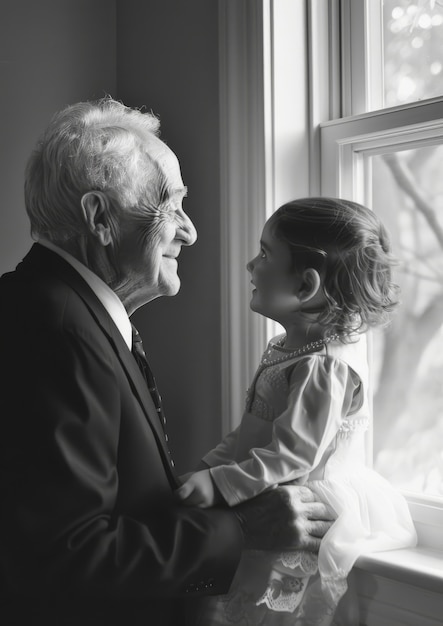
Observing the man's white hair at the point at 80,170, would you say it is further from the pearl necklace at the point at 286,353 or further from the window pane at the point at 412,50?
the window pane at the point at 412,50

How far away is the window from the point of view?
5.24 feet

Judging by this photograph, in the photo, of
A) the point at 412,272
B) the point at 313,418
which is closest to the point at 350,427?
the point at 313,418

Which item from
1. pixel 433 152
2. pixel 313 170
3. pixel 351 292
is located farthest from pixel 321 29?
pixel 351 292

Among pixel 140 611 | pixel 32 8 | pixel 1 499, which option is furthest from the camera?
pixel 32 8

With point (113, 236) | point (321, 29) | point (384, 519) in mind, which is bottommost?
point (384, 519)

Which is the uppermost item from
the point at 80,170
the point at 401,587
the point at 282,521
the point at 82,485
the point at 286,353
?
the point at 80,170

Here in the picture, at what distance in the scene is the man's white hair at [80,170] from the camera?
138 cm

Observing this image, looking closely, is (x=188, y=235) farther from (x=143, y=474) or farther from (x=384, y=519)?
(x=384, y=519)

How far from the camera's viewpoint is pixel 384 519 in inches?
58.5

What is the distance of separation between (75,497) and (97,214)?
1.77 feet

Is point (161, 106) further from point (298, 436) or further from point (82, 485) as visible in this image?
point (82, 485)

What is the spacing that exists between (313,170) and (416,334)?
1.56ft

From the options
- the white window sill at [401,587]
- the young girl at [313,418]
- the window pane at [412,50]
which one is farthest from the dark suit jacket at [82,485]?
the window pane at [412,50]

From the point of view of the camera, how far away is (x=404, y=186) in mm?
1659
